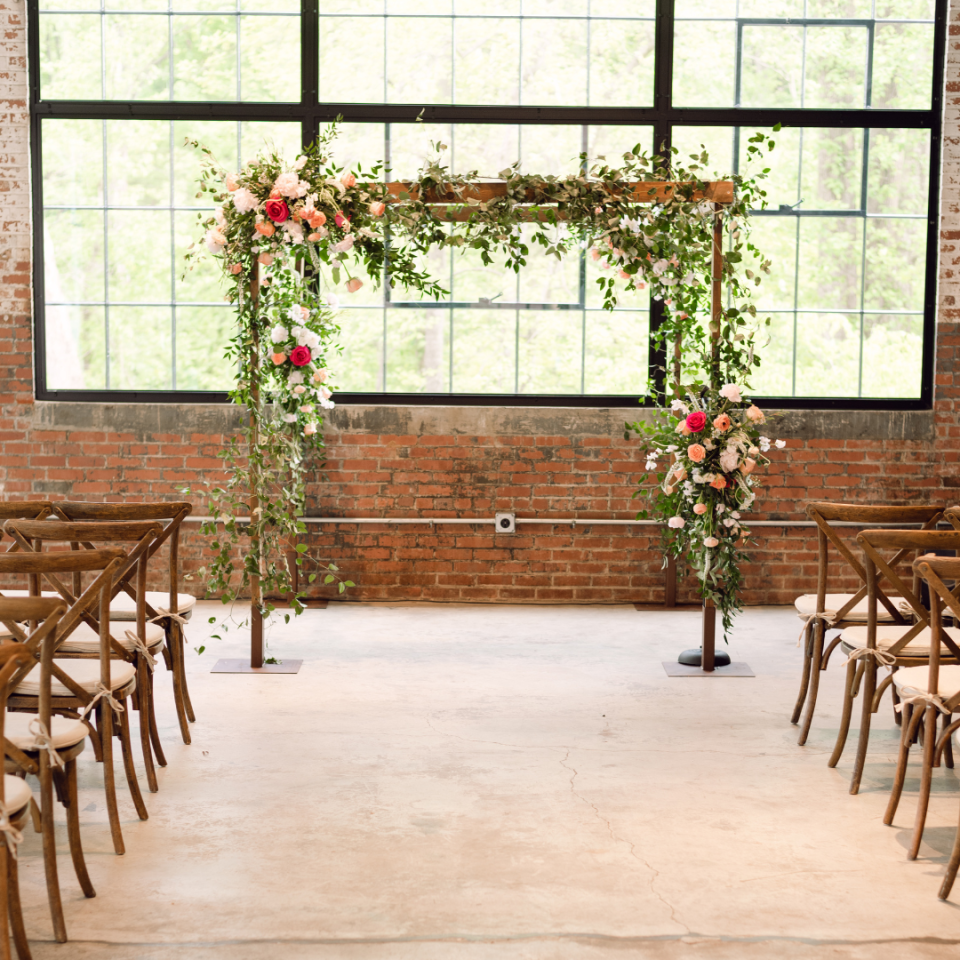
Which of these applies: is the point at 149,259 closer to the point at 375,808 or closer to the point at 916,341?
the point at 375,808

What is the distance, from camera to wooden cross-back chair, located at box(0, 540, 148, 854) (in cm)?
284

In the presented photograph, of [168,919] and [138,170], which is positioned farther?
[138,170]

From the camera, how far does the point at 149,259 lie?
662 centimetres

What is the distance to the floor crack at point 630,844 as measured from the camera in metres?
2.80

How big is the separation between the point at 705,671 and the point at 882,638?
1451mm

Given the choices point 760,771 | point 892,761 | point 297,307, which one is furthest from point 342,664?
point 892,761

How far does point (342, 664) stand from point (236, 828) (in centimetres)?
196

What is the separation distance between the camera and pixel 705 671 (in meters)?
5.18

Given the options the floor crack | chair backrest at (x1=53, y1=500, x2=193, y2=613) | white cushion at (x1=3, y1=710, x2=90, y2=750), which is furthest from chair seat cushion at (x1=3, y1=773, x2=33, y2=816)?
the floor crack

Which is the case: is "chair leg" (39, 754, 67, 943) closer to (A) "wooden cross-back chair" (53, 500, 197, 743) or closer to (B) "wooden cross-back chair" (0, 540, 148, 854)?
(B) "wooden cross-back chair" (0, 540, 148, 854)

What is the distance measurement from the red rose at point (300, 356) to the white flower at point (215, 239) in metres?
0.61

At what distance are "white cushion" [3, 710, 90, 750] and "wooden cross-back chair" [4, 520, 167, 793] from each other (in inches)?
11.9

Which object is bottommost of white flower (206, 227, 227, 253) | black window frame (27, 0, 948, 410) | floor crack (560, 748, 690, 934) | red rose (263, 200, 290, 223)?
floor crack (560, 748, 690, 934)

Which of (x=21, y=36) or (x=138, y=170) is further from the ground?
(x=21, y=36)
